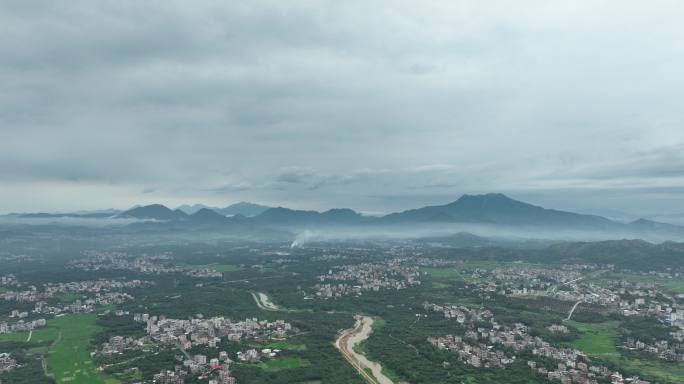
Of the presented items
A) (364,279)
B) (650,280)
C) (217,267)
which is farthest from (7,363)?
(650,280)

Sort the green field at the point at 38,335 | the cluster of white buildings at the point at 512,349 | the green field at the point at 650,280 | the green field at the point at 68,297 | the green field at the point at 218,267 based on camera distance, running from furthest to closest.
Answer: the green field at the point at 218,267 → the green field at the point at 650,280 → the green field at the point at 68,297 → the green field at the point at 38,335 → the cluster of white buildings at the point at 512,349

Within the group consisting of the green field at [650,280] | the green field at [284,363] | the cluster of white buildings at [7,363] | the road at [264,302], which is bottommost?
the cluster of white buildings at [7,363]

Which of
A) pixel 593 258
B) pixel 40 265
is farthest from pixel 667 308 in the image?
pixel 40 265

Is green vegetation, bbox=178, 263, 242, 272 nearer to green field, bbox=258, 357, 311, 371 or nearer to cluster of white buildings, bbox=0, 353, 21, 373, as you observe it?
cluster of white buildings, bbox=0, 353, 21, 373

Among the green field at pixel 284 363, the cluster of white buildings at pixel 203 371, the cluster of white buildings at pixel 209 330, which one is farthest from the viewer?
the cluster of white buildings at pixel 209 330

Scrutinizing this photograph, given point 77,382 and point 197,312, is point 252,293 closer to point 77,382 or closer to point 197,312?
point 197,312

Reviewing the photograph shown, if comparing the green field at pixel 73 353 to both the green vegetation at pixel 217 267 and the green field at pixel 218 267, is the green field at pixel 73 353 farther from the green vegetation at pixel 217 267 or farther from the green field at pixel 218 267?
the green vegetation at pixel 217 267

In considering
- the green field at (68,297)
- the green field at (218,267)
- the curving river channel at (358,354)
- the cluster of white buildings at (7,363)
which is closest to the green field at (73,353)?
the cluster of white buildings at (7,363)
